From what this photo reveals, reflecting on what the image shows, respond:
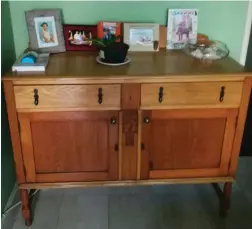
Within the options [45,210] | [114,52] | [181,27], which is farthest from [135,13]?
[45,210]

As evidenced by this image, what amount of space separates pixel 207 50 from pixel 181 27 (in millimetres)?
216

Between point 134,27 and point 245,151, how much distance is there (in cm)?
118

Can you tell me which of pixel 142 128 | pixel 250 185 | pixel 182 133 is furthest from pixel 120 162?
pixel 250 185

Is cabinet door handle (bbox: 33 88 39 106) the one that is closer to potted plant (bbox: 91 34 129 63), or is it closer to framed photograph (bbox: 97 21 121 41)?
potted plant (bbox: 91 34 129 63)

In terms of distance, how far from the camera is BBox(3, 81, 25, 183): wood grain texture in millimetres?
1569

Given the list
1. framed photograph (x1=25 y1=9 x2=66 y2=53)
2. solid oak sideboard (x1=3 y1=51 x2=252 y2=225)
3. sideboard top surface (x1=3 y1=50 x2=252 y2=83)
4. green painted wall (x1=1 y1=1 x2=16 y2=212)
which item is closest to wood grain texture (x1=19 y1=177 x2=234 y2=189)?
solid oak sideboard (x1=3 y1=51 x2=252 y2=225)

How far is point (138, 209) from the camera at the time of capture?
6.59 feet

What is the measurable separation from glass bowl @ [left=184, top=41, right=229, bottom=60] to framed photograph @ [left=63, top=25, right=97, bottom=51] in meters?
0.53

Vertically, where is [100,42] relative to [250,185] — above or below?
above

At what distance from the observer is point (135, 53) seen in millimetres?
1929

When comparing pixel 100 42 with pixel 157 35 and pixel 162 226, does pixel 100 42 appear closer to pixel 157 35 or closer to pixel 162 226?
pixel 157 35

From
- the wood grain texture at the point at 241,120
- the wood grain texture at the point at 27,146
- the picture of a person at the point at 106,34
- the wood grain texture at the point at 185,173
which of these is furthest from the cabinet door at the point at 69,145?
the wood grain texture at the point at 241,120

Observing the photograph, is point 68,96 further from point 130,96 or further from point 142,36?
point 142,36

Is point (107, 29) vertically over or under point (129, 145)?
over
